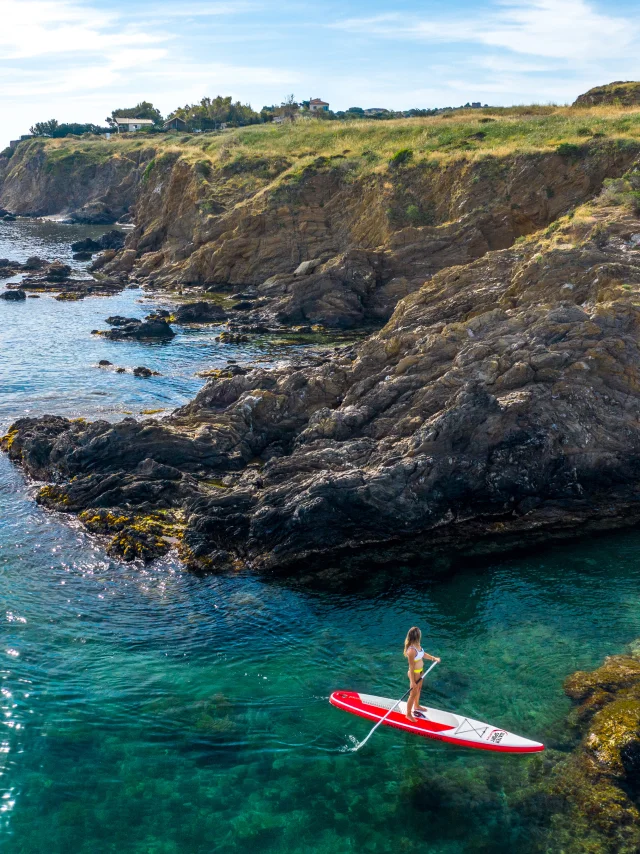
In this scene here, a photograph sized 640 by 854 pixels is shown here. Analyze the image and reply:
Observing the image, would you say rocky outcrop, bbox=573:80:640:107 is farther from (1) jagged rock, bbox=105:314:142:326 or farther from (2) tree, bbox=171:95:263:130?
(2) tree, bbox=171:95:263:130

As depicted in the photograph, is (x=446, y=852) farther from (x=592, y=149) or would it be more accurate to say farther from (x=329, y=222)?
(x=329, y=222)

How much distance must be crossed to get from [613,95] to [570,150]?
935 inches

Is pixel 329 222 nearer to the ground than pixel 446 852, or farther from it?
farther from it

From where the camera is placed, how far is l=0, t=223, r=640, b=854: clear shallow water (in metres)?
14.8

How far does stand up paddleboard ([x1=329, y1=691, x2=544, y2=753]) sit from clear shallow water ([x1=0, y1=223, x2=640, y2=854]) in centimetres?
25

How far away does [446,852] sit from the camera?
14.0 meters

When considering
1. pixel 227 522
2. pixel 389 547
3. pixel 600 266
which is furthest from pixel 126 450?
pixel 600 266

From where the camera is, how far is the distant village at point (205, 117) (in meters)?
140

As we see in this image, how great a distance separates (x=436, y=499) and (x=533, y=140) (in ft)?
158

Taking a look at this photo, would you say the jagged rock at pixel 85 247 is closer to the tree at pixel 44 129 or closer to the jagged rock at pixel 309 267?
the jagged rock at pixel 309 267

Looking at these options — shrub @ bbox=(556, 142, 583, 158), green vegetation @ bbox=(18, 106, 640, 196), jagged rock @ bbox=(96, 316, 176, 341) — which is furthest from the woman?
shrub @ bbox=(556, 142, 583, 158)

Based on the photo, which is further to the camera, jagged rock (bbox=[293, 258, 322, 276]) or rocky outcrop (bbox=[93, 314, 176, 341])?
jagged rock (bbox=[293, 258, 322, 276])

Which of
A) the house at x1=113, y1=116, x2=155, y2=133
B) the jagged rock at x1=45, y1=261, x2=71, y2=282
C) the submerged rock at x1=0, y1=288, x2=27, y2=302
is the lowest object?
the submerged rock at x1=0, y1=288, x2=27, y2=302

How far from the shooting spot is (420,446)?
2556cm
